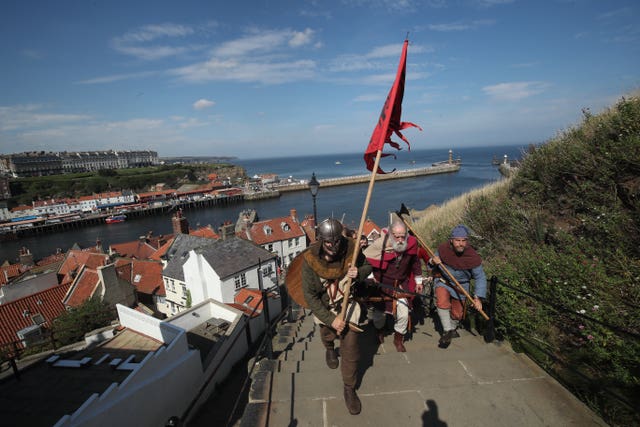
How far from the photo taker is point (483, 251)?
8375mm

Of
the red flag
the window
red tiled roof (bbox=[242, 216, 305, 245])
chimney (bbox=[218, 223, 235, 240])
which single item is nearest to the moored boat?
red tiled roof (bbox=[242, 216, 305, 245])

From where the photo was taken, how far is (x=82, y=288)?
20.2 metres

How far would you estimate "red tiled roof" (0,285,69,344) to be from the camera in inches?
645

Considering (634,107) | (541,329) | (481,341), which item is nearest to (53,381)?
(481,341)

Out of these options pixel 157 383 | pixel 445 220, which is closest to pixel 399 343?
pixel 157 383

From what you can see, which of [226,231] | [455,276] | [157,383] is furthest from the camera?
[226,231]

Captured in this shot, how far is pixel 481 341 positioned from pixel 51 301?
24961 mm

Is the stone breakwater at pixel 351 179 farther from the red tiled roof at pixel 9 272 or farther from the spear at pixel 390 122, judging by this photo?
the spear at pixel 390 122

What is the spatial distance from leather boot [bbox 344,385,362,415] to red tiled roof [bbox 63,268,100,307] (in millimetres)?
21925

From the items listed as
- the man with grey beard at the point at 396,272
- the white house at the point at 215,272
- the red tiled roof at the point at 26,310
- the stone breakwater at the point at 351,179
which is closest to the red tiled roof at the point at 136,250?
the white house at the point at 215,272

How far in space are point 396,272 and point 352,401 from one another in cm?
188

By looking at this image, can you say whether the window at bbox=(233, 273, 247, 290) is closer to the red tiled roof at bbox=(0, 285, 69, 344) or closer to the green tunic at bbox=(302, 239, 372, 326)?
the red tiled roof at bbox=(0, 285, 69, 344)

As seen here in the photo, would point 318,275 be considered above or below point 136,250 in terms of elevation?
above

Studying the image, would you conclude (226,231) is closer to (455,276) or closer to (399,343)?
(399,343)
